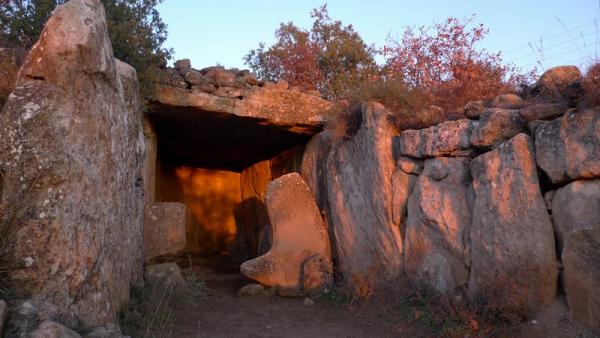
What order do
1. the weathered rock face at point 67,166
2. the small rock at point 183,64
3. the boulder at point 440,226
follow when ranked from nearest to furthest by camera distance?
1. the weathered rock face at point 67,166
2. the boulder at point 440,226
3. the small rock at point 183,64

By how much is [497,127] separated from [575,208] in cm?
104

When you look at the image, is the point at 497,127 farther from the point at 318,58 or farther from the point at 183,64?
the point at 318,58

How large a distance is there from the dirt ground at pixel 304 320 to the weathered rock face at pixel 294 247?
0.78 feet

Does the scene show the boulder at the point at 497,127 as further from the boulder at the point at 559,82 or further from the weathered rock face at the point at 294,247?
the weathered rock face at the point at 294,247

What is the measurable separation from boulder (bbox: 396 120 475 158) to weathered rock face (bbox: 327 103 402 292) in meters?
0.36

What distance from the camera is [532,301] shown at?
427 centimetres

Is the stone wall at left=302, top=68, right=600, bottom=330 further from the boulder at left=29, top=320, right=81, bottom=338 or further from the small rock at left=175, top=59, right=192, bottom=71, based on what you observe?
the boulder at left=29, top=320, right=81, bottom=338

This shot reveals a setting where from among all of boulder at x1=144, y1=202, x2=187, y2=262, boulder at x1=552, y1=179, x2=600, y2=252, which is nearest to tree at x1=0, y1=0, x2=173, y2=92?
boulder at x1=144, y1=202, x2=187, y2=262

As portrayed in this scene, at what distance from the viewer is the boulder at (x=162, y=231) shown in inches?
247

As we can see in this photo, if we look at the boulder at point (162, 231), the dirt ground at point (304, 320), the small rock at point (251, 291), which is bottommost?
the dirt ground at point (304, 320)

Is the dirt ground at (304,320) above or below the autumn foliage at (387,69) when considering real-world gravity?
below

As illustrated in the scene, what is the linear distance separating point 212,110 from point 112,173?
3.15m

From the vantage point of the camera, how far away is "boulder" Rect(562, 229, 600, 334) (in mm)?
3836

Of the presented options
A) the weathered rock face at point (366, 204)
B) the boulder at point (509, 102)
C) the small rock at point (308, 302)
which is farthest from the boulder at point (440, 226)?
the small rock at point (308, 302)
